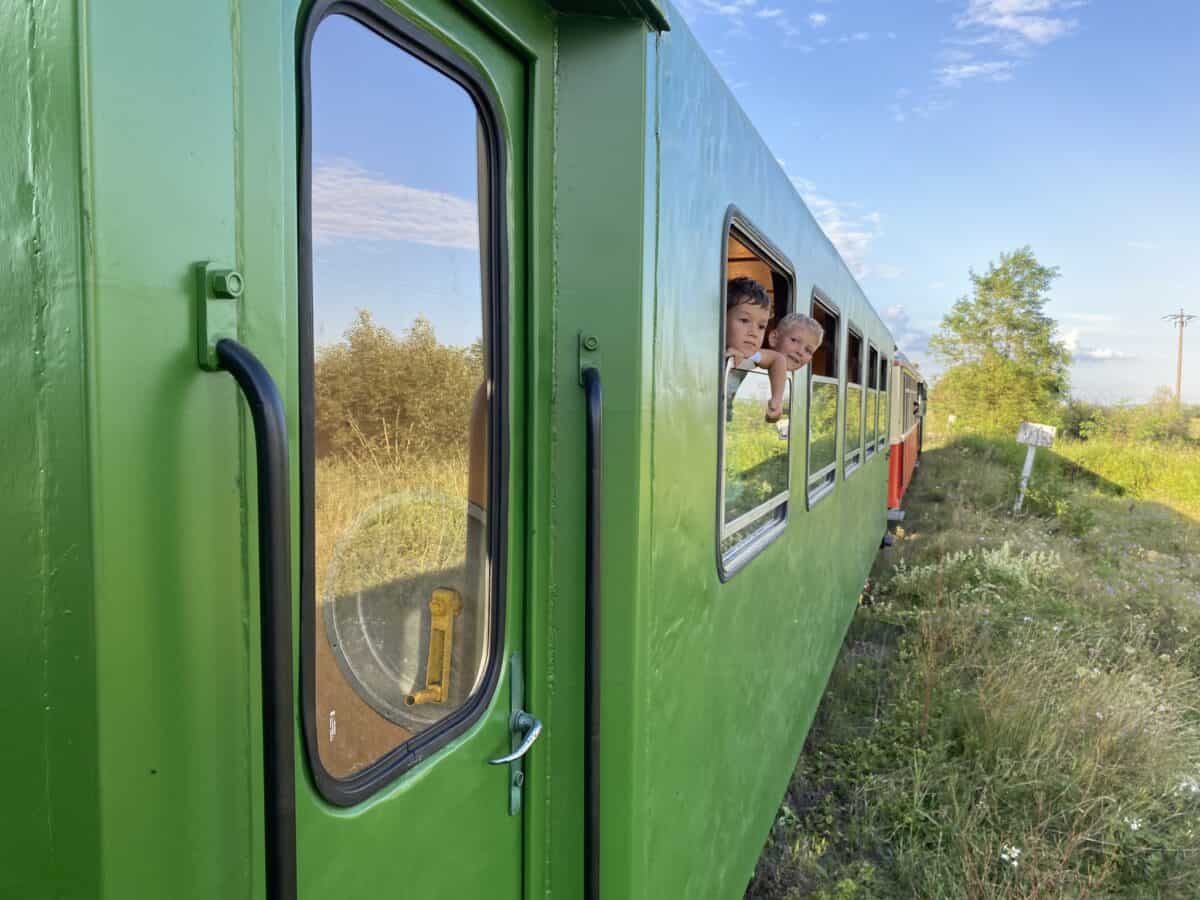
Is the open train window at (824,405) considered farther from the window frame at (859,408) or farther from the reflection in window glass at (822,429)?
the window frame at (859,408)

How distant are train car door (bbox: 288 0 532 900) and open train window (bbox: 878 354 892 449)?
27.6 ft

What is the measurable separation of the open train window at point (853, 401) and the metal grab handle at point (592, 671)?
4223mm

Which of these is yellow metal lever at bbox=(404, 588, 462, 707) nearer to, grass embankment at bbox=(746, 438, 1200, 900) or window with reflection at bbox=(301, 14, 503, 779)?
window with reflection at bbox=(301, 14, 503, 779)

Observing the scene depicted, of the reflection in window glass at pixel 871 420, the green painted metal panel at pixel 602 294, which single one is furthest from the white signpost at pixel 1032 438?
the green painted metal panel at pixel 602 294

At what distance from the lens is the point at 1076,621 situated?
7469 mm

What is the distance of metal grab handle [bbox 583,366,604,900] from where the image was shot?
4.90ft

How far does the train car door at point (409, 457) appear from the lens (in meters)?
1.04

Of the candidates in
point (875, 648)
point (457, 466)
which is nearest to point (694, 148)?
point (457, 466)

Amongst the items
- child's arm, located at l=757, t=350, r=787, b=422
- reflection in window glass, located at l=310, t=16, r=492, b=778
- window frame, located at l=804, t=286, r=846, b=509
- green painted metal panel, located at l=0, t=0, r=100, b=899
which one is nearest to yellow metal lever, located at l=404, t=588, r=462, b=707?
reflection in window glass, located at l=310, t=16, r=492, b=778

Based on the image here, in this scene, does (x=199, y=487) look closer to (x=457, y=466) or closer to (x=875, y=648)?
(x=457, y=466)

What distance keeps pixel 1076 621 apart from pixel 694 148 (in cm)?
738

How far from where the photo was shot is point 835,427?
16.6 feet

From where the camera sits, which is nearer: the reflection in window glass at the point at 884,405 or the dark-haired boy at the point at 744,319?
the dark-haired boy at the point at 744,319

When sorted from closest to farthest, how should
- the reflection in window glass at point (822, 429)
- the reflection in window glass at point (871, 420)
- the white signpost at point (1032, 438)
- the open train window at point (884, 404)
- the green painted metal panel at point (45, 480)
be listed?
the green painted metal panel at point (45, 480) → the reflection in window glass at point (822, 429) → the reflection in window glass at point (871, 420) → the open train window at point (884, 404) → the white signpost at point (1032, 438)
